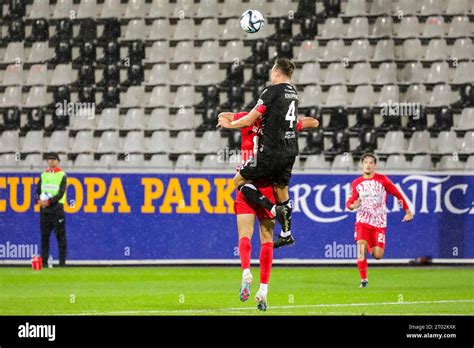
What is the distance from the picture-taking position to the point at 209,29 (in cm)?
2278

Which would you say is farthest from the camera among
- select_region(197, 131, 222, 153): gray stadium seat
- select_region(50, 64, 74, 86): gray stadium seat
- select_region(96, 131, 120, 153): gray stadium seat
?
select_region(50, 64, 74, 86): gray stadium seat

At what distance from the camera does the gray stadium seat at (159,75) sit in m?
22.8

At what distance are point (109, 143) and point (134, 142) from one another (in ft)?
1.72

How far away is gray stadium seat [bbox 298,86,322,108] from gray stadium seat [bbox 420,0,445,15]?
2.55 meters

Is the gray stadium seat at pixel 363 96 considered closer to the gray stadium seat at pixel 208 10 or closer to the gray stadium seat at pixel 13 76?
the gray stadium seat at pixel 208 10

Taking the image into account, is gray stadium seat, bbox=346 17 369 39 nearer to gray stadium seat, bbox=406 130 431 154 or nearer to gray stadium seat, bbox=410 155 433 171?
gray stadium seat, bbox=406 130 431 154

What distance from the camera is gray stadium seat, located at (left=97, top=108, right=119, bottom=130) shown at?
2241 cm

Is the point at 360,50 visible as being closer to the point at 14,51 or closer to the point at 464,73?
the point at 464,73

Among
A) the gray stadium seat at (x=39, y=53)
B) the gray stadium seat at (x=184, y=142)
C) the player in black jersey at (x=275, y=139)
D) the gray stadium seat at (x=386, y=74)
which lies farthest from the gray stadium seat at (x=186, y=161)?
the player in black jersey at (x=275, y=139)

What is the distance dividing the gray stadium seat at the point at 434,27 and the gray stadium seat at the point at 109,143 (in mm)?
6246

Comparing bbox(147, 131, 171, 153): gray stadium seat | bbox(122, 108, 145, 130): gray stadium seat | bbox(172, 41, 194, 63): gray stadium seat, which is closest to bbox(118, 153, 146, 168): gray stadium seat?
bbox(147, 131, 171, 153): gray stadium seat

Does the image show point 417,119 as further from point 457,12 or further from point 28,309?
point 28,309

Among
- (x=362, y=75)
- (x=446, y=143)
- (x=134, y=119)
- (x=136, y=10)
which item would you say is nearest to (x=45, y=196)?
(x=134, y=119)
